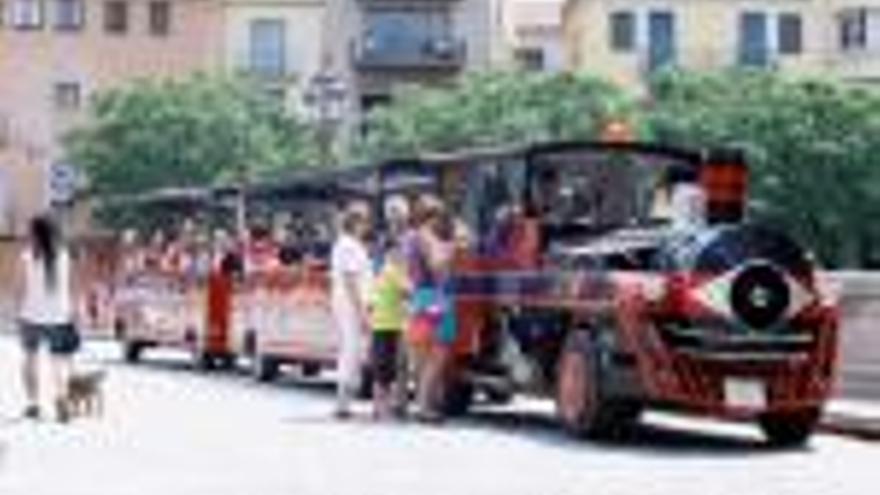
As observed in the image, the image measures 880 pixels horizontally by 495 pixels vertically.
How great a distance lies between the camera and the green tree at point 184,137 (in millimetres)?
99250

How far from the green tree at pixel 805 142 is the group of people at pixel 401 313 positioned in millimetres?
61762

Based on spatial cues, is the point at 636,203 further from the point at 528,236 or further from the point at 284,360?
the point at 284,360

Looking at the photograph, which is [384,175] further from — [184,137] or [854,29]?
[854,29]

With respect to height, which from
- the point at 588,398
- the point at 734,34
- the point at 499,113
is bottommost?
the point at 588,398

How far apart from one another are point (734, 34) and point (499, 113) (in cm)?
1509

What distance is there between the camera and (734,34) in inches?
4235

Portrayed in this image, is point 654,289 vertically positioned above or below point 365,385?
above

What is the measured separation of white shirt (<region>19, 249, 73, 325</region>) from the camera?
94.8 feet

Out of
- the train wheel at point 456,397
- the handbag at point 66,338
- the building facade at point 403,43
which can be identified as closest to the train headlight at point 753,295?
the train wheel at point 456,397

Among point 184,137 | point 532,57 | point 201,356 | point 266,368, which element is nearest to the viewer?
point 266,368

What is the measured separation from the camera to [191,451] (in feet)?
82.5

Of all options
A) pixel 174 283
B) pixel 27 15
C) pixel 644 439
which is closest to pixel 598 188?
pixel 644 439

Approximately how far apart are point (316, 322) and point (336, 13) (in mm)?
74110

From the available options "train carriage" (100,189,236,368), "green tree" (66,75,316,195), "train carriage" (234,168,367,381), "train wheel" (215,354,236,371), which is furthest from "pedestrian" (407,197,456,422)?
"green tree" (66,75,316,195)
